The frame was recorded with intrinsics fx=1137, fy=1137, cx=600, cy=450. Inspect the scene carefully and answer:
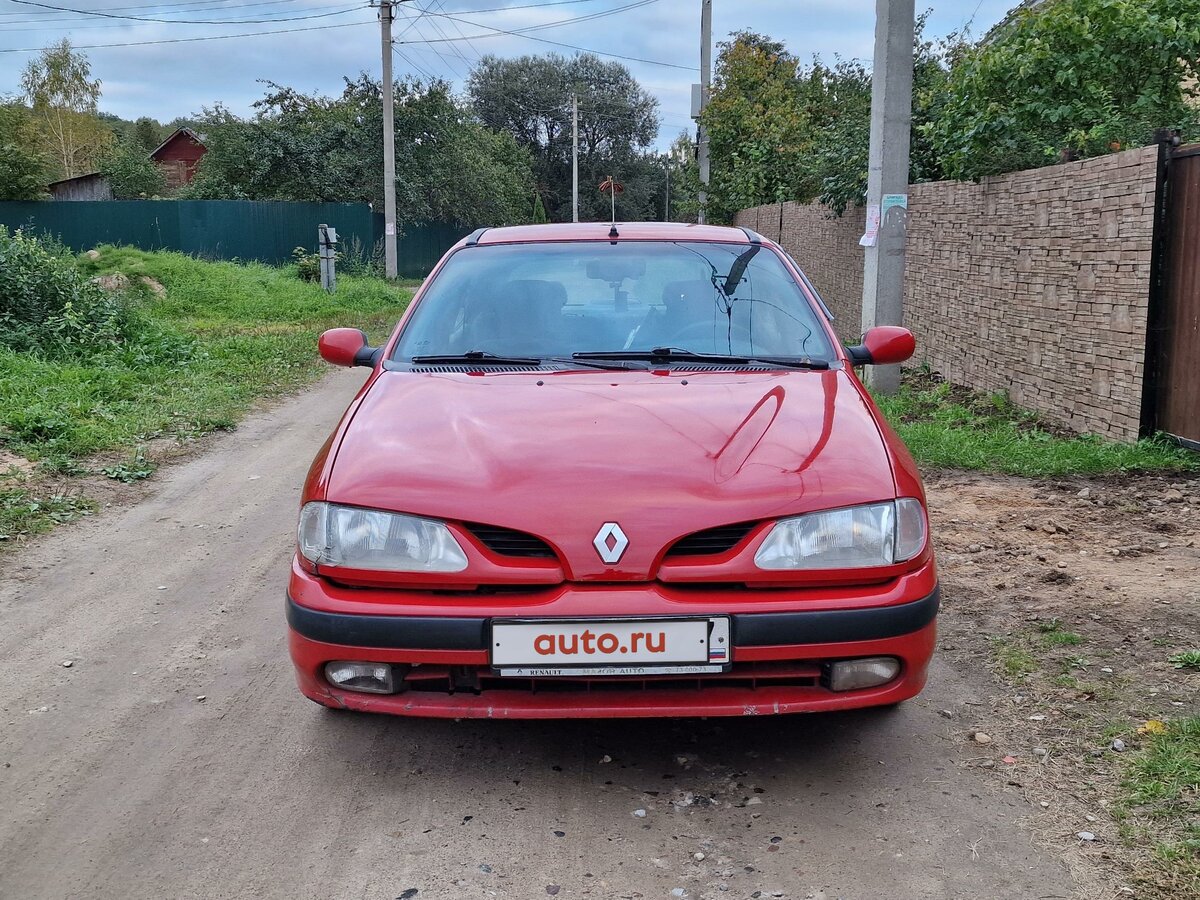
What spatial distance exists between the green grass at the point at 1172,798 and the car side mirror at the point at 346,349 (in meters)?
2.89

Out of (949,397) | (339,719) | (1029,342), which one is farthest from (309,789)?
(949,397)

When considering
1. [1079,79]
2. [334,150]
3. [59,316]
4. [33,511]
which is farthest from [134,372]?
[334,150]

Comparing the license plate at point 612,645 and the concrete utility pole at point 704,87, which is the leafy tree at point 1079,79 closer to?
the license plate at point 612,645

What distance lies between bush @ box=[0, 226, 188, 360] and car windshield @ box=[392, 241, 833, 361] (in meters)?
7.97

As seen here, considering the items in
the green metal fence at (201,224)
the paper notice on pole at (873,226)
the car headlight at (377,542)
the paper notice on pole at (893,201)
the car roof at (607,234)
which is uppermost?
the green metal fence at (201,224)

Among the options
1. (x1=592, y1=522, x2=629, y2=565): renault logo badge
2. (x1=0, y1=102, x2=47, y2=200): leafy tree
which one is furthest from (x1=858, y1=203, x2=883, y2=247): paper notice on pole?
(x1=0, y1=102, x2=47, y2=200): leafy tree

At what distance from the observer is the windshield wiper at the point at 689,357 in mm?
3828

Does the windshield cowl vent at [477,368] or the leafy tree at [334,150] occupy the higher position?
the leafy tree at [334,150]

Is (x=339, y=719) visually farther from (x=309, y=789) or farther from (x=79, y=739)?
(x=79, y=739)

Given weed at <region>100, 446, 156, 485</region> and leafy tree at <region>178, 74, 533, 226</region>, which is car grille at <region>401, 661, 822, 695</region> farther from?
leafy tree at <region>178, 74, 533, 226</region>

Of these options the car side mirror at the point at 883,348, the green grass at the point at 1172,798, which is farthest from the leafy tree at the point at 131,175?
the green grass at the point at 1172,798

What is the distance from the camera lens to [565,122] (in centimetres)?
6731

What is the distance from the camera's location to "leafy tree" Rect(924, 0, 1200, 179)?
896 centimetres

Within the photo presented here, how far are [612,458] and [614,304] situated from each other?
1286mm
